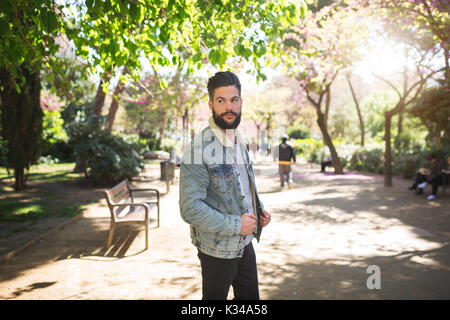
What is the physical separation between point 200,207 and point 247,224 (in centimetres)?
35

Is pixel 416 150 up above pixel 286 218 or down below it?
above

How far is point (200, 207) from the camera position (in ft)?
7.24

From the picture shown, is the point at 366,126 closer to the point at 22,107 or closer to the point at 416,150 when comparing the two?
the point at 416,150

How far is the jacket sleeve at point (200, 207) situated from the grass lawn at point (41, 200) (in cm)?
671

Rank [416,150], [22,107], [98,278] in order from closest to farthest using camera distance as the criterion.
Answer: [98,278] < [22,107] < [416,150]

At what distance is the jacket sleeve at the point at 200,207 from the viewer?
7.27ft

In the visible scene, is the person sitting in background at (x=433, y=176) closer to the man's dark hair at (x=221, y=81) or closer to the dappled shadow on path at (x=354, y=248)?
the dappled shadow on path at (x=354, y=248)

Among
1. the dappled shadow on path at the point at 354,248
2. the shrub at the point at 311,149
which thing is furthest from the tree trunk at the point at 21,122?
the shrub at the point at 311,149

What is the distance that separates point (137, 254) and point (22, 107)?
8.10 m

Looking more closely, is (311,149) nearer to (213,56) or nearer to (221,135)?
(213,56)

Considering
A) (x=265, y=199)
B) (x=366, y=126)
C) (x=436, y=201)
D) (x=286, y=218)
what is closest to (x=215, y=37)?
(x=286, y=218)

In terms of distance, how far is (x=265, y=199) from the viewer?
11.2 metres
